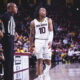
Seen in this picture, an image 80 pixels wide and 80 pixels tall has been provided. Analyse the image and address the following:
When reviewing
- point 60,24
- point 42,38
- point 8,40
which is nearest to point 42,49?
point 42,38

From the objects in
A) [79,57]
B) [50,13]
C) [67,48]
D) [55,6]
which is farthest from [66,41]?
[55,6]

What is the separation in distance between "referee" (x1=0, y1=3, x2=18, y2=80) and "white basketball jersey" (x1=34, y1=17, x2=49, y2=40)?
2.86ft

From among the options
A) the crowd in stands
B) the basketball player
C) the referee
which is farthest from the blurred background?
the referee

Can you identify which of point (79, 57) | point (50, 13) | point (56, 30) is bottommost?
point (79, 57)

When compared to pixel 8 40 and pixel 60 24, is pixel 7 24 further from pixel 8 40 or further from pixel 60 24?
pixel 60 24

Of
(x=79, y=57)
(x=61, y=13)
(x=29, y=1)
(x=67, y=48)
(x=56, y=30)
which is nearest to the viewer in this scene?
(x=79, y=57)

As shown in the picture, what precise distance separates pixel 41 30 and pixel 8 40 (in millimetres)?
1065

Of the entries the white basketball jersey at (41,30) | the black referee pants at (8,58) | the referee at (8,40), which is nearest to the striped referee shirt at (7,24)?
the referee at (8,40)

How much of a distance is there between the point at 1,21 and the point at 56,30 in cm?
1471

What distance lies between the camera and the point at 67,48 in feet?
56.9

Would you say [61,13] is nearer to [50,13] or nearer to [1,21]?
[50,13]

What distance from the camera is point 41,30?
589 centimetres

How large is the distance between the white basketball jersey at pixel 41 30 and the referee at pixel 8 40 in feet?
2.86

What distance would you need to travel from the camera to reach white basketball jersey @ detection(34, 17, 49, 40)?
5.89 meters
